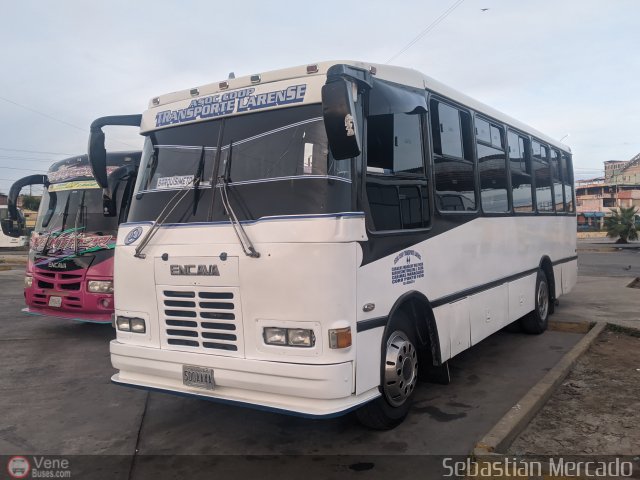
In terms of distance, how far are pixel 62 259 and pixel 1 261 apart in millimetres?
22659

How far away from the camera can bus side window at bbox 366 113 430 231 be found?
4371 millimetres

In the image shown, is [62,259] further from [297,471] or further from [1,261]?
[1,261]

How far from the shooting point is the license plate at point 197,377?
4180mm

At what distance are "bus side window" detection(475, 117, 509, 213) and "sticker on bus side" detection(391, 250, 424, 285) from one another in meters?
1.95

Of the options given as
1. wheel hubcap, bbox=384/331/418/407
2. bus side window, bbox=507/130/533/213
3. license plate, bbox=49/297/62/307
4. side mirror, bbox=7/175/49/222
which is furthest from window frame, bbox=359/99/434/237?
side mirror, bbox=7/175/49/222

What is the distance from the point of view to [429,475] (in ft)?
12.6

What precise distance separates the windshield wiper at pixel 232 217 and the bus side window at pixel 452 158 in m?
2.05

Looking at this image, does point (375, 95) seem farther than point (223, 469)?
Yes

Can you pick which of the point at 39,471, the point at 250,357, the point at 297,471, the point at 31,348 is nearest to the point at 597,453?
the point at 297,471

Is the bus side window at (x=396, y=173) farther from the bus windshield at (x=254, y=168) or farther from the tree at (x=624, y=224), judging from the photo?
the tree at (x=624, y=224)

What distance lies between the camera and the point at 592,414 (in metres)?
4.77

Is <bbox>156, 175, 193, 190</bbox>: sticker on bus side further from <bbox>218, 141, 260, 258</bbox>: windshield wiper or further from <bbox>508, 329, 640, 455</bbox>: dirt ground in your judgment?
<bbox>508, 329, 640, 455</bbox>: dirt ground

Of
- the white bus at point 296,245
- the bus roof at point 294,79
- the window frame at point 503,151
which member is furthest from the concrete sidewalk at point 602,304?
the bus roof at point 294,79

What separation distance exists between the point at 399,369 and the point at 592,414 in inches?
70.5
